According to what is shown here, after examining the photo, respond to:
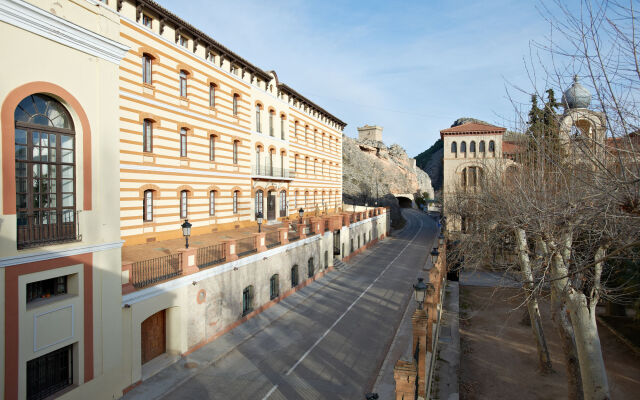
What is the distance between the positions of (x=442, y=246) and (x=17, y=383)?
19.4 metres

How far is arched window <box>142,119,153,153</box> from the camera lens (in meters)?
16.5

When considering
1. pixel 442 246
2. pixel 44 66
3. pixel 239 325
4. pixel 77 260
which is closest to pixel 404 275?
pixel 442 246

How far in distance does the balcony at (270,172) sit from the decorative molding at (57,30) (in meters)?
14.7

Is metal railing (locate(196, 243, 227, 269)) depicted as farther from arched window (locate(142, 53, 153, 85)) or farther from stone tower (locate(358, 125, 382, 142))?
stone tower (locate(358, 125, 382, 142))

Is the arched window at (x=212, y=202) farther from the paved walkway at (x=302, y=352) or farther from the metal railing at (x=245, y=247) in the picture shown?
the paved walkway at (x=302, y=352)

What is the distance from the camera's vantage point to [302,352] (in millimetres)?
13367

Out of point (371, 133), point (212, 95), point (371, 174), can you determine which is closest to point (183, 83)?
point (212, 95)

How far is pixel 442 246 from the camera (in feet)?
69.9

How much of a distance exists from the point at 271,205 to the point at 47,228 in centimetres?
1895

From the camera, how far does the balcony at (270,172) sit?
24.7 metres

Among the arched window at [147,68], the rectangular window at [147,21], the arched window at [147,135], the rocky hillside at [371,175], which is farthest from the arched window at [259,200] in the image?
the rocky hillside at [371,175]

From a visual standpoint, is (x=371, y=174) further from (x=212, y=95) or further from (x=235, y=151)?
(x=212, y=95)

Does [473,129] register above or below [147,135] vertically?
above

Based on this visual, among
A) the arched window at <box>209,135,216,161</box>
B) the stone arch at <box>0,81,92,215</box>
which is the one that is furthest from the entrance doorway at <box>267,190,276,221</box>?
the stone arch at <box>0,81,92,215</box>
